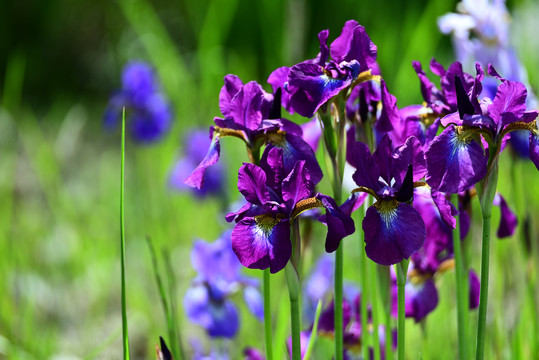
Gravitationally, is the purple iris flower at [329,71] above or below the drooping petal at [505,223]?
above

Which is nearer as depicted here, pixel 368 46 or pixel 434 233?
pixel 368 46

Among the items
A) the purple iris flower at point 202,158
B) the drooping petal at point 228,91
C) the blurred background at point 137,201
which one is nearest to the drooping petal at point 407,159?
the drooping petal at point 228,91

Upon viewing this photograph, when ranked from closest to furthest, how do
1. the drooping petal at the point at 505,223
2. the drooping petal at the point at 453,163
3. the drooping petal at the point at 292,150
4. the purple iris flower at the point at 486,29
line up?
the drooping petal at the point at 453,163, the drooping petal at the point at 292,150, the drooping petal at the point at 505,223, the purple iris flower at the point at 486,29

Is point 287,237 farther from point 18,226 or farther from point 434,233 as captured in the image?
point 18,226

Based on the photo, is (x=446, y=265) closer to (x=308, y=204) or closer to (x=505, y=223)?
(x=505, y=223)

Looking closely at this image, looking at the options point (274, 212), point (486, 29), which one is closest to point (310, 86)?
point (274, 212)

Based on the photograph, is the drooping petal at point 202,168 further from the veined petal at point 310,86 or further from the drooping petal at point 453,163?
the drooping petal at point 453,163

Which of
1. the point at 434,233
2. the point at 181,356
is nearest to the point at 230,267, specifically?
the point at 181,356
